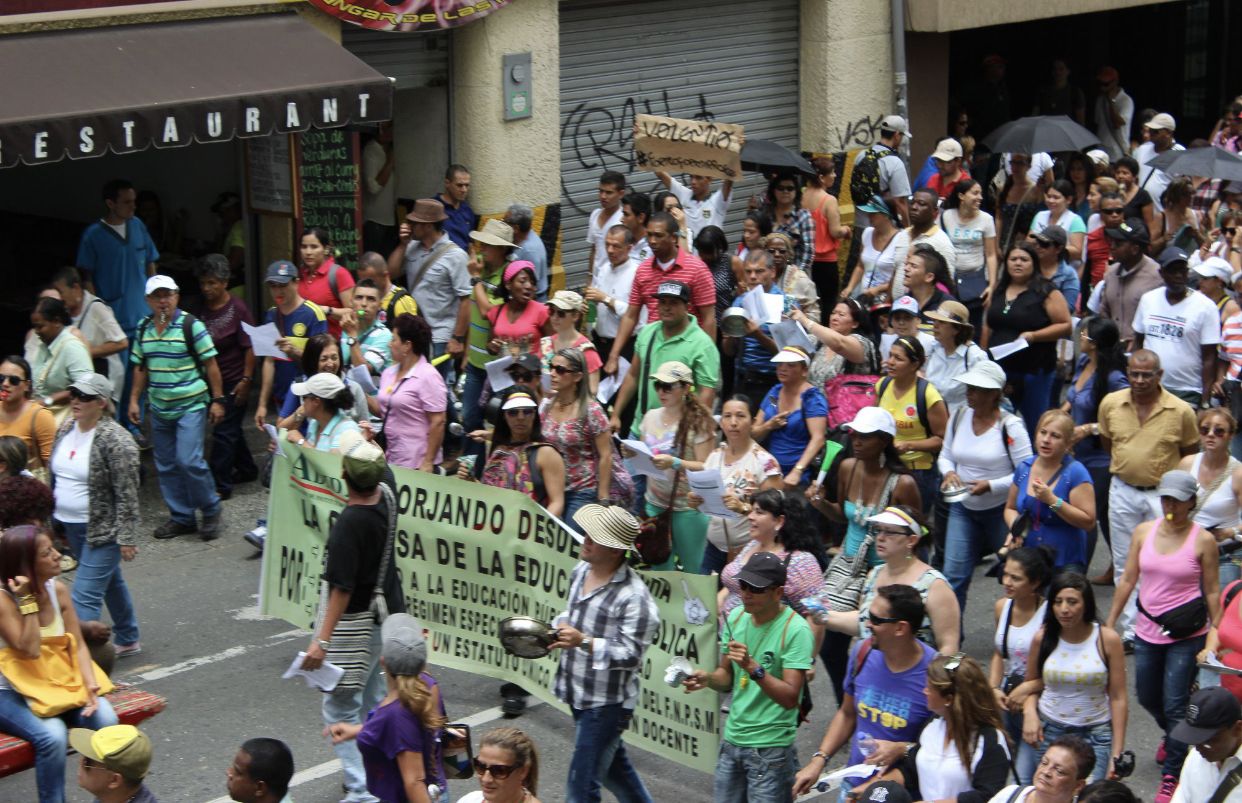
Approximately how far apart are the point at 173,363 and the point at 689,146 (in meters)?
4.92

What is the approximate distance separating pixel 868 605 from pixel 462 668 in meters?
2.47

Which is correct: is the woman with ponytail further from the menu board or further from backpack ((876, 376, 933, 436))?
the menu board

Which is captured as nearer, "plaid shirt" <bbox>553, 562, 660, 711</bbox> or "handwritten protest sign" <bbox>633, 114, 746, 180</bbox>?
"plaid shirt" <bbox>553, 562, 660, 711</bbox>

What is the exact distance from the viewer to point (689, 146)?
14125mm

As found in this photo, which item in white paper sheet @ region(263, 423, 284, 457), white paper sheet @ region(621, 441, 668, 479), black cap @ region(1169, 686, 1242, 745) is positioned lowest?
black cap @ region(1169, 686, 1242, 745)

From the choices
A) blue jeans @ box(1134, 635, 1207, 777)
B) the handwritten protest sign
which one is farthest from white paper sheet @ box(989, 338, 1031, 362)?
blue jeans @ box(1134, 635, 1207, 777)

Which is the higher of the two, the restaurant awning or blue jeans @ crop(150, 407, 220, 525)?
the restaurant awning

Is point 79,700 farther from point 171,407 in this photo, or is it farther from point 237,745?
point 171,407

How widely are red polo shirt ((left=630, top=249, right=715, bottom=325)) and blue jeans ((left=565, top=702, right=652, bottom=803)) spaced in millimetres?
4722

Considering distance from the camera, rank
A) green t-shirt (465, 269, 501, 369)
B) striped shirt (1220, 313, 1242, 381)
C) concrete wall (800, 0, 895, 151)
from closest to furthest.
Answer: striped shirt (1220, 313, 1242, 381) → green t-shirt (465, 269, 501, 369) → concrete wall (800, 0, 895, 151)

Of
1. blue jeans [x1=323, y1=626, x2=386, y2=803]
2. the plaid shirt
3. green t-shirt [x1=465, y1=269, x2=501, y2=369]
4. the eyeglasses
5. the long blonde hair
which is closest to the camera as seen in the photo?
the eyeglasses

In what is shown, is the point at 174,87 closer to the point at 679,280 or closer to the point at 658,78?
the point at 679,280

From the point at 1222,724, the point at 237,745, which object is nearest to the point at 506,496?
the point at 237,745

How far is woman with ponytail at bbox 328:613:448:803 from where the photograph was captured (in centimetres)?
651
